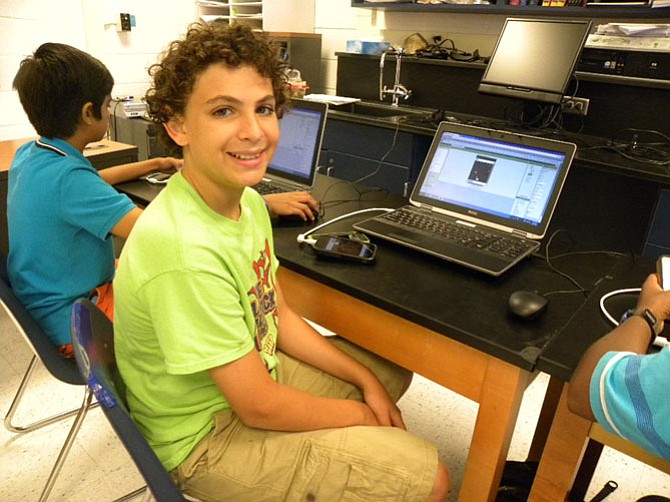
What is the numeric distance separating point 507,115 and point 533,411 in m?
1.69

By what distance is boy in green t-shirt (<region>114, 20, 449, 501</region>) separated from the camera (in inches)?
32.1

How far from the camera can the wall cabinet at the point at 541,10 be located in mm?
2279

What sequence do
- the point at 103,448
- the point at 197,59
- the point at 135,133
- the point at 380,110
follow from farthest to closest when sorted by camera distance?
1. the point at 135,133
2. the point at 380,110
3. the point at 103,448
4. the point at 197,59

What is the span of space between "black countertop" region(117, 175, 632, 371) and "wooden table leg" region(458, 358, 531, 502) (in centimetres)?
6

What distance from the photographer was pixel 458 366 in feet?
3.17

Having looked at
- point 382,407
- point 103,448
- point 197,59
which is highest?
point 197,59

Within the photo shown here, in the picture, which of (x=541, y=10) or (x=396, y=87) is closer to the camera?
(x=541, y=10)

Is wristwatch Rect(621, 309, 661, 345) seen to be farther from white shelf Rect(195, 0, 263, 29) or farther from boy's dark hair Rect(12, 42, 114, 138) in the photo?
white shelf Rect(195, 0, 263, 29)

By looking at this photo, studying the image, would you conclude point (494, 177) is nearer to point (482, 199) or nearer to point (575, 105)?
point (482, 199)

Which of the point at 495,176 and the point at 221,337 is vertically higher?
the point at 495,176

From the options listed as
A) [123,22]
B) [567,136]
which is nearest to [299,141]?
[567,136]

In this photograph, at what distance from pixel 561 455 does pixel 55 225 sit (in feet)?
4.05

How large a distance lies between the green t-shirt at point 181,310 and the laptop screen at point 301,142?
628 mm

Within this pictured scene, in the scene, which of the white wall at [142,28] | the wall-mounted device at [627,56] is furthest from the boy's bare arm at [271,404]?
the white wall at [142,28]
